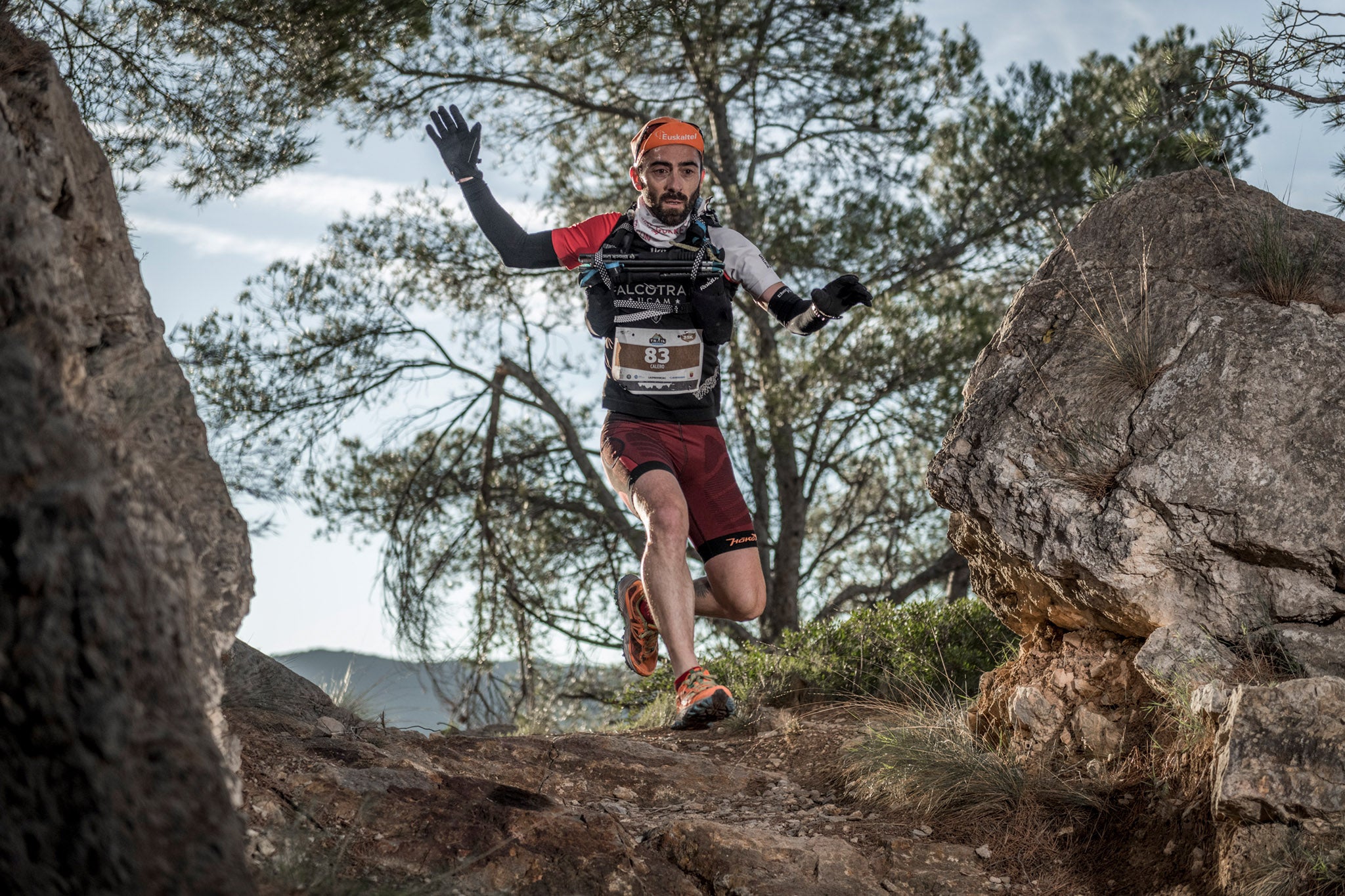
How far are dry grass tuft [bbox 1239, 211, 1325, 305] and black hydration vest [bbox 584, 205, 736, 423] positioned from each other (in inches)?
85.1

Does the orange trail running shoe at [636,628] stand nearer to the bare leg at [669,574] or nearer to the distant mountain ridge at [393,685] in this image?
the bare leg at [669,574]

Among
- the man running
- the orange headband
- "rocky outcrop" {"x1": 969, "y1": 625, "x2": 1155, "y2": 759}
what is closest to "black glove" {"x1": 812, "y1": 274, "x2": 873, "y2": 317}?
the man running

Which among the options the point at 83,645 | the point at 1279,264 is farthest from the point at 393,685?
the point at 1279,264

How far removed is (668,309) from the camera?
498 cm

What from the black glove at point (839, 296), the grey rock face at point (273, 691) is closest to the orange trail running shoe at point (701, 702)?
the grey rock face at point (273, 691)

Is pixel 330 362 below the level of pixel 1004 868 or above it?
above

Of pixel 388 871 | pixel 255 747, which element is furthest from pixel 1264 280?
pixel 255 747

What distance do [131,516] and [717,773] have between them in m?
2.96

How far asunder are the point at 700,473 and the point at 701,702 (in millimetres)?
1232

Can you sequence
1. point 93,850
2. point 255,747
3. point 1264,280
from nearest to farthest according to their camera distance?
point 93,850 → point 255,747 → point 1264,280

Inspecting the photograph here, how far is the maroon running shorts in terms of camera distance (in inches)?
195

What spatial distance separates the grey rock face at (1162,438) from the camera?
3545 mm

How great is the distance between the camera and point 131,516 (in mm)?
1918

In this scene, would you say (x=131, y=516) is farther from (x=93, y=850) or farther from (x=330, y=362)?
(x=330, y=362)
